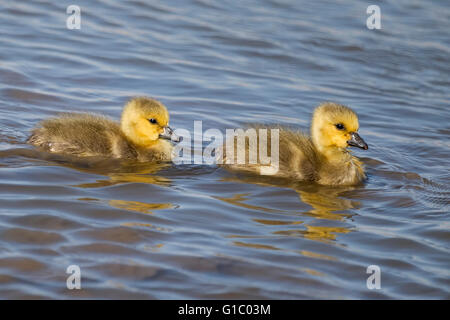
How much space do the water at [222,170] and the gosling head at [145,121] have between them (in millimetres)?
272

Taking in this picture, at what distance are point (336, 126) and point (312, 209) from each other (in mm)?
997

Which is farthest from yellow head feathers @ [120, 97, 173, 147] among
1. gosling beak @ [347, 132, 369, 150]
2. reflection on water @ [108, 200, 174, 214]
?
gosling beak @ [347, 132, 369, 150]

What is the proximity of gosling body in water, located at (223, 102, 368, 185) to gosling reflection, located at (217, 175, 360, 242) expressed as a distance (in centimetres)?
Result: 8

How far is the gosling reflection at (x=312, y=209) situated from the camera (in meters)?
5.45

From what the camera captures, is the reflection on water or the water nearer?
the water

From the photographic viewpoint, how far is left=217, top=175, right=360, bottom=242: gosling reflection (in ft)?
17.9

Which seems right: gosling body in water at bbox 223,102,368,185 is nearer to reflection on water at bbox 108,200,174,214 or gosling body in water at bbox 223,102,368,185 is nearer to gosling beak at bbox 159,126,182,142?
gosling beak at bbox 159,126,182,142

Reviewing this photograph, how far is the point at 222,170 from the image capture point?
6.68 metres

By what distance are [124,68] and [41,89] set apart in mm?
1268
